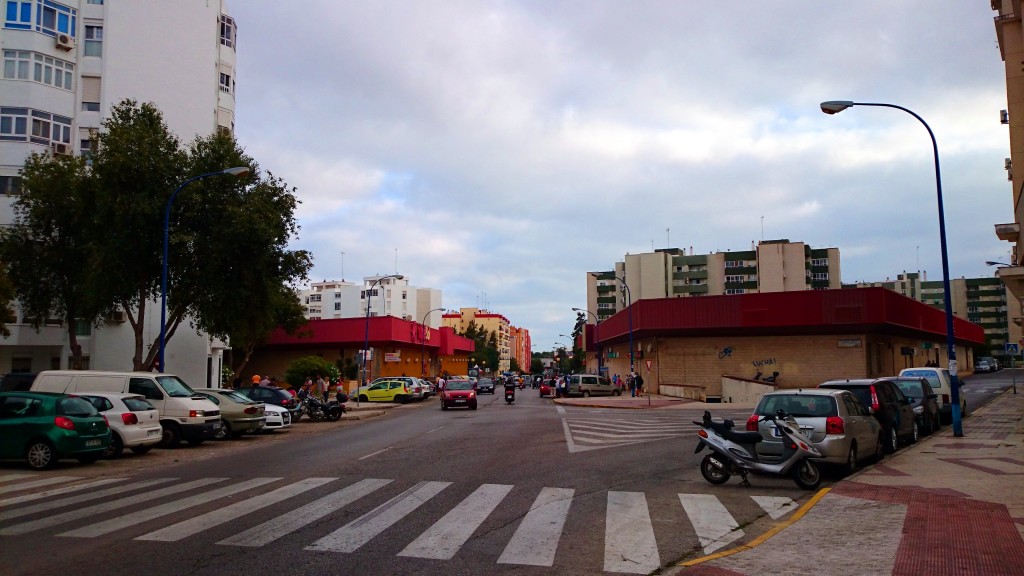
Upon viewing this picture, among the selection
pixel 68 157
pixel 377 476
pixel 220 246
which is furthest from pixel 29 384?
pixel 377 476

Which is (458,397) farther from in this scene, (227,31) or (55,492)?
(227,31)

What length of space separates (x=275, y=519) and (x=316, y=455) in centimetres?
800

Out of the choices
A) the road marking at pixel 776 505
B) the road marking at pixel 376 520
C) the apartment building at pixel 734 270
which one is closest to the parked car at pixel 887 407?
the road marking at pixel 776 505

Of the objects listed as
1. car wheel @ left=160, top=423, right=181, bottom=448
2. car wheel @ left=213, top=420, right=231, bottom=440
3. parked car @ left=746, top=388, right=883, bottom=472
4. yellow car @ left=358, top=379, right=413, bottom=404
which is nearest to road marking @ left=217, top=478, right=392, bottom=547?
parked car @ left=746, top=388, right=883, bottom=472

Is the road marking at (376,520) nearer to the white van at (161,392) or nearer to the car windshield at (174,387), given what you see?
the white van at (161,392)

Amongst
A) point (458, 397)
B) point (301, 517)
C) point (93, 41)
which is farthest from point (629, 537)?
point (93, 41)

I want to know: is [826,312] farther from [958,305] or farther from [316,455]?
[958,305]

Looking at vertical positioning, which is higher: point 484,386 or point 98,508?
point 98,508

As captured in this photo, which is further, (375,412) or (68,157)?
(375,412)

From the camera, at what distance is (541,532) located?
8438mm

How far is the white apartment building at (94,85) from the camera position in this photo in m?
35.7

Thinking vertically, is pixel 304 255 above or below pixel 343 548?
above

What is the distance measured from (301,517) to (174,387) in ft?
42.8

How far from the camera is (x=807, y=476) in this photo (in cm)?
1155
